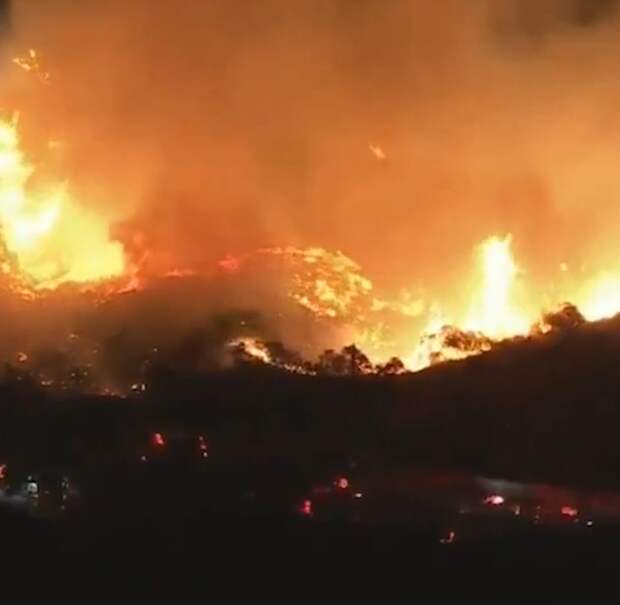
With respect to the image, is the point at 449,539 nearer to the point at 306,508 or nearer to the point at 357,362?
the point at 306,508

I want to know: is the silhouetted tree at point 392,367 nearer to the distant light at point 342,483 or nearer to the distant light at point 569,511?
the distant light at point 342,483

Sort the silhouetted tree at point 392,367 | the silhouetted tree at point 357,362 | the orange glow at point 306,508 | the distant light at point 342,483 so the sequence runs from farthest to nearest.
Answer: the silhouetted tree at point 357,362, the silhouetted tree at point 392,367, the distant light at point 342,483, the orange glow at point 306,508

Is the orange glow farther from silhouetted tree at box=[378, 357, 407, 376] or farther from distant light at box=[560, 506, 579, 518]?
silhouetted tree at box=[378, 357, 407, 376]

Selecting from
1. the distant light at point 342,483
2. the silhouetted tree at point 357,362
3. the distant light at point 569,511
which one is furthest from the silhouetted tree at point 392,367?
the distant light at point 569,511

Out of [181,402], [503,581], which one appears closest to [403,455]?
[181,402]

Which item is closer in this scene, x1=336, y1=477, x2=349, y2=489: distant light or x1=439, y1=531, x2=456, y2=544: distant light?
x1=439, y1=531, x2=456, y2=544: distant light

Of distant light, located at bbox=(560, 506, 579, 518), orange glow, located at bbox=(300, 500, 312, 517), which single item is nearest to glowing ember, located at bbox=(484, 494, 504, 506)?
distant light, located at bbox=(560, 506, 579, 518)

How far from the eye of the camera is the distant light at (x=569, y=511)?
166 feet

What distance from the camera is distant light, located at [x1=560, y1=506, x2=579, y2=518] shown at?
50656 mm

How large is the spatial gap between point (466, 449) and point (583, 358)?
7597mm

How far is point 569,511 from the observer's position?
5188 cm

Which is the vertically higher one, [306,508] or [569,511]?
[569,511]

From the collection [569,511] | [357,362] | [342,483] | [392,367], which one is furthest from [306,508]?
[357,362]

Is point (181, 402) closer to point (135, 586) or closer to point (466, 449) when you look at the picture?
point (466, 449)
